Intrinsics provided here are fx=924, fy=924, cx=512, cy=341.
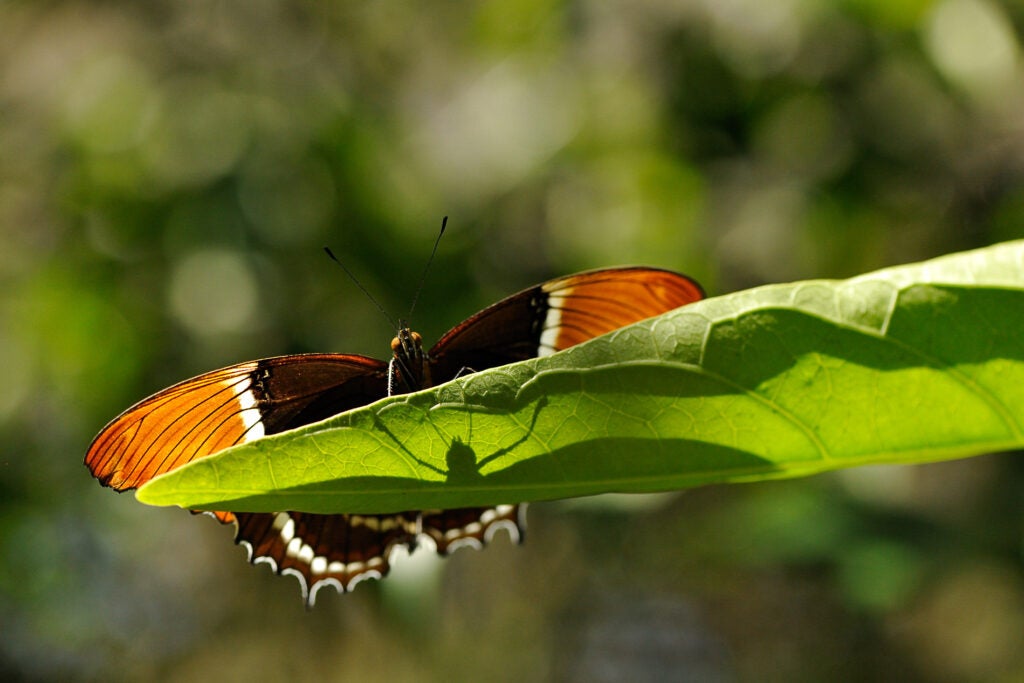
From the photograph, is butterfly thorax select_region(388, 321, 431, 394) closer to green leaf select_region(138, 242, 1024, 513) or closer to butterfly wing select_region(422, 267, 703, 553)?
butterfly wing select_region(422, 267, 703, 553)

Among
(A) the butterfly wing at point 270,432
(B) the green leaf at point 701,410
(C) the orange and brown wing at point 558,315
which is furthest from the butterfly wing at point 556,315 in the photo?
(B) the green leaf at point 701,410

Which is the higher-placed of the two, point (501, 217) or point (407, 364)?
point (407, 364)

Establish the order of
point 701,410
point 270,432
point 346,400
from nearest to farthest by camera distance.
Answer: point 701,410 → point 270,432 → point 346,400

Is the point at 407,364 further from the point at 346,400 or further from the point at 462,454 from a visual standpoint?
the point at 462,454

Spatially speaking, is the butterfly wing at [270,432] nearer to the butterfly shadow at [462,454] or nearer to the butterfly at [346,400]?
the butterfly at [346,400]

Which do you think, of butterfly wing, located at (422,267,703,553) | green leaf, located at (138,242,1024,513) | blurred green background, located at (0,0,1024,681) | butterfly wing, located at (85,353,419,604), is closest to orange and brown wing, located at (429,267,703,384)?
butterfly wing, located at (422,267,703,553)

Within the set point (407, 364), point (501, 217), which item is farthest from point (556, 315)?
point (501, 217)
